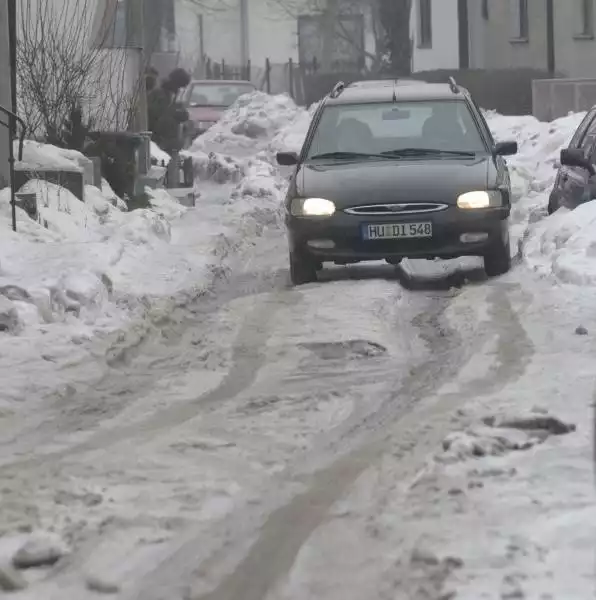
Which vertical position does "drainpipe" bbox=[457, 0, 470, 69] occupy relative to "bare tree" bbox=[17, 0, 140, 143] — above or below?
above

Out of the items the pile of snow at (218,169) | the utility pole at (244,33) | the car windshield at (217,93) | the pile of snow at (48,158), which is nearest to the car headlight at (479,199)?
the pile of snow at (48,158)

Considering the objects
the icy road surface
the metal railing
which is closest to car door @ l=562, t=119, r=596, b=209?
the icy road surface

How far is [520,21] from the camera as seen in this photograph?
37500mm

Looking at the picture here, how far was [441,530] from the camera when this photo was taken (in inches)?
195

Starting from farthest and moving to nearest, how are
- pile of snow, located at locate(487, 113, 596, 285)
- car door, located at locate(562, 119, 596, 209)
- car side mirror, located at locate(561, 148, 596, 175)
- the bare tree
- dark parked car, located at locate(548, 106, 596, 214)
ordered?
the bare tree, car door, located at locate(562, 119, 596, 209), dark parked car, located at locate(548, 106, 596, 214), car side mirror, located at locate(561, 148, 596, 175), pile of snow, located at locate(487, 113, 596, 285)

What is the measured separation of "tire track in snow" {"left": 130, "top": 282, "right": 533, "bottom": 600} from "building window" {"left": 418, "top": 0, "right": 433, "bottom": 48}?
37.8m

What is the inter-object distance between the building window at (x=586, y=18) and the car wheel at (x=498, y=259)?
21332 mm

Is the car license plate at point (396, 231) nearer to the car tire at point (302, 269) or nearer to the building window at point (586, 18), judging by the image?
the car tire at point (302, 269)

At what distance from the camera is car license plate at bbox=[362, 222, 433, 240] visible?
11.6 metres

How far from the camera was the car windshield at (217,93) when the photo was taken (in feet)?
127

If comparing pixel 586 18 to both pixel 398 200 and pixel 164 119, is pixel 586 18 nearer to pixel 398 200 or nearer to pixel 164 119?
pixel 164 119

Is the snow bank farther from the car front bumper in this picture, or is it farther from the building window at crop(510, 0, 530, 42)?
the building window at crop(510, 0, 530, 42)

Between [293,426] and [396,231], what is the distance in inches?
197

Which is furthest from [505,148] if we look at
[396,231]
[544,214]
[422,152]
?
[544,214]
